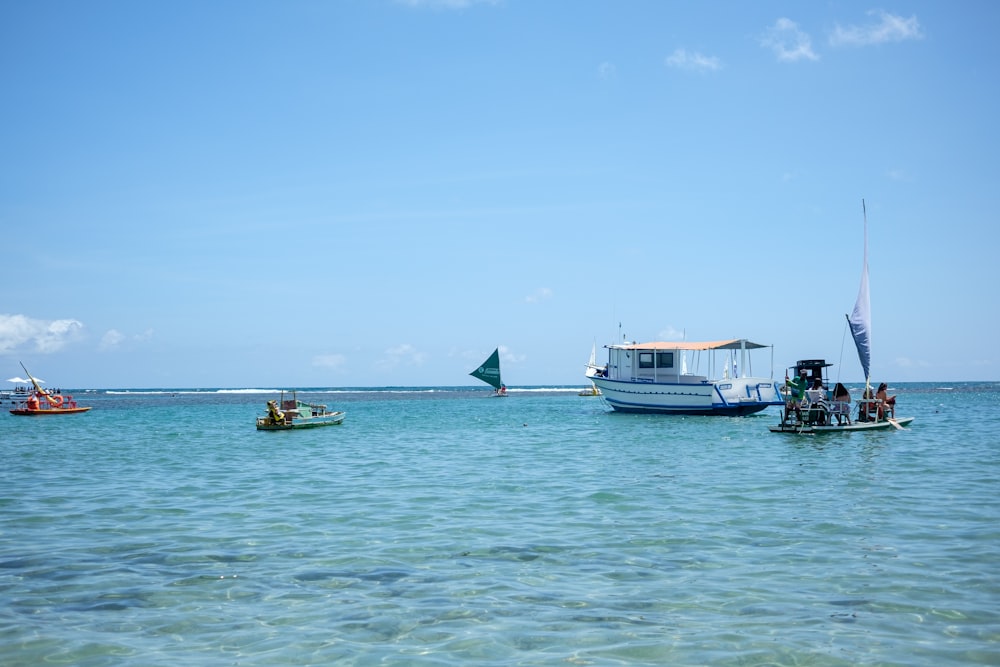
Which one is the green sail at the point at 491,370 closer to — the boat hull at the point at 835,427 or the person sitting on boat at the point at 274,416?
the person sitting on boat at the point at 274,416

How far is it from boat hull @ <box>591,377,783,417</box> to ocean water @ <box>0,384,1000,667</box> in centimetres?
2165

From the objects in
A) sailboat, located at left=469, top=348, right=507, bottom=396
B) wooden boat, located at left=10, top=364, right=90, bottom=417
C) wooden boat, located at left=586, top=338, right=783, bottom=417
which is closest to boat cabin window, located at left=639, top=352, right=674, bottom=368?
wooden boat, located at left=586, top=338, right=783, bottom=417

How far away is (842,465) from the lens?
21.8 metres

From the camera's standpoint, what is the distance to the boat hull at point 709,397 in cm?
4472

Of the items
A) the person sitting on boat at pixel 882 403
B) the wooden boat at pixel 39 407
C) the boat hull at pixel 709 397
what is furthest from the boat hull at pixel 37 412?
the person sitting on boat at pixel 882 403

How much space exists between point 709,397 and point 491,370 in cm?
6654

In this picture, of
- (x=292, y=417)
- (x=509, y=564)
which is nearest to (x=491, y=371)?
(x=292, y=417)

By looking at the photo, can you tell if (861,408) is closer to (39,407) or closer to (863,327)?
(863,327)

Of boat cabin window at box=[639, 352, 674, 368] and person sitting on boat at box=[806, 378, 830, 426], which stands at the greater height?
boat cabin window at box=[639, 352, 674, 368]

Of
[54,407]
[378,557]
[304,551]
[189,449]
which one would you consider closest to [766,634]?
[378,557]

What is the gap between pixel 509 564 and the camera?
1062 centimetres

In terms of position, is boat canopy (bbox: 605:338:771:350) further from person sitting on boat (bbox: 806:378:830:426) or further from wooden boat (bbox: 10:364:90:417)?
wooden boat (bbox: 10:364:90:417)

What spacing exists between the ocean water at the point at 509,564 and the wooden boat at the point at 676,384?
21737 mm

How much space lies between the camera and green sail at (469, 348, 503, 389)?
109000 mm
